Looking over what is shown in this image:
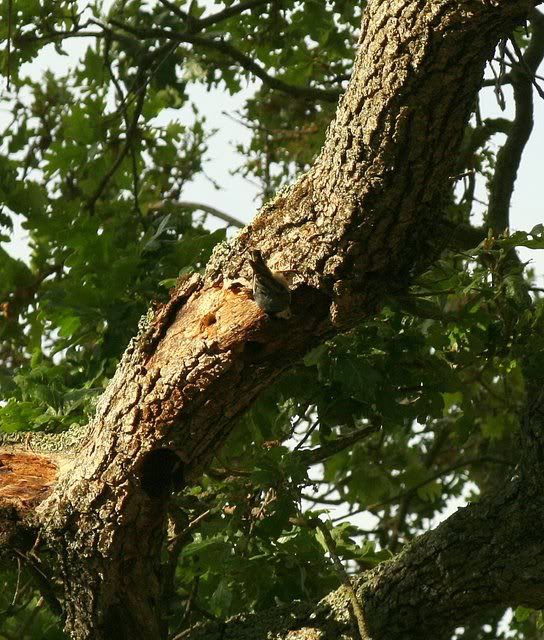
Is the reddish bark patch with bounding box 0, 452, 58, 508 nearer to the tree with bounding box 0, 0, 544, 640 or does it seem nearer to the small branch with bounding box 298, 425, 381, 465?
the tree with bounding box 0, 0, 544, 640

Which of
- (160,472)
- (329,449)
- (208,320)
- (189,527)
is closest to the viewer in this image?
(208,320)

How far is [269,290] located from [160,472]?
0.55 m

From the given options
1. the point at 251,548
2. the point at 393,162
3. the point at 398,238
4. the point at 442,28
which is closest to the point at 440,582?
the point at 251,548

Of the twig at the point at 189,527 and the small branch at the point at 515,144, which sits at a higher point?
the small branch at the point at 515,144

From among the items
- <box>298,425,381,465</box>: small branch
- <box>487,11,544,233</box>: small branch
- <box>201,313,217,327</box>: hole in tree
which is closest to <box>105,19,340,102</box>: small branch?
<box>487,11,544,233</box>: small branch

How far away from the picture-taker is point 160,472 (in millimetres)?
2279

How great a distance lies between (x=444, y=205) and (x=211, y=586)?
62.1 inches

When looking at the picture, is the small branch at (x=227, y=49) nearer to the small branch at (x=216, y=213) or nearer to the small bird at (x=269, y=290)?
the small branch at (x=216, y=213)

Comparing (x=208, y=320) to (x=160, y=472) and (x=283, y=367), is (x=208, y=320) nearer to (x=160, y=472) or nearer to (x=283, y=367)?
(x=283, y=367)

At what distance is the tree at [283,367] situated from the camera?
1.97 metres

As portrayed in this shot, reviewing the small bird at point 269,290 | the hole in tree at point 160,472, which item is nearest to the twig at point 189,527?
the hole in tree at point 160,472

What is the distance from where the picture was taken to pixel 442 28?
1828 mm

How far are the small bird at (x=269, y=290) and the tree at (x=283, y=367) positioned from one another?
0.11 ft

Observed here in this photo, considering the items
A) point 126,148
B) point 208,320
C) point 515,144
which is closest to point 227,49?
point 126,148
